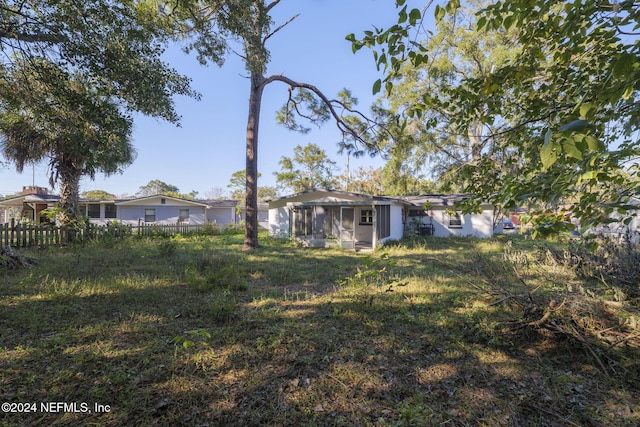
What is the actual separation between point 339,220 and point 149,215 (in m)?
18.7

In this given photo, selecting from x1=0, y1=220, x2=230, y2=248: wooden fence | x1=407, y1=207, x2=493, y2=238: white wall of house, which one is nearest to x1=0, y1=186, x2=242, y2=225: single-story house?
x1=0, y1=220, x2=230, y2=248: wooden fence

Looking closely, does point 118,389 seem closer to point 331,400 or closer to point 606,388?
point 331,400

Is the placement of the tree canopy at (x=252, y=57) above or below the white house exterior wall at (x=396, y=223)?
above

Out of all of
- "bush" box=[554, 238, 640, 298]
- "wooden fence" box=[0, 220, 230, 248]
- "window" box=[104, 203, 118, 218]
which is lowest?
"bush" box=[554, 238, 640, 298]

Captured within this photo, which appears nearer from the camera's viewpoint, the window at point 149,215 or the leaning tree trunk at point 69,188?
the leaning tree trunk at point 69,188

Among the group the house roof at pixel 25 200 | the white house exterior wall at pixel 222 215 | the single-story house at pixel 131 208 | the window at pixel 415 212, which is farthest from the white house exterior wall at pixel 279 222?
the house roof at pixel 25 200

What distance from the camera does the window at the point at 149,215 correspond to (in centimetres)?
2544

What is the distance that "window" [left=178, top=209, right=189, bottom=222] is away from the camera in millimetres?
26297

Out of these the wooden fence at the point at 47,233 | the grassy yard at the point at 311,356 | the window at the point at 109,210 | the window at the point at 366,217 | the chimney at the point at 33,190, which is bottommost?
the grassy yard at the point at 311,356

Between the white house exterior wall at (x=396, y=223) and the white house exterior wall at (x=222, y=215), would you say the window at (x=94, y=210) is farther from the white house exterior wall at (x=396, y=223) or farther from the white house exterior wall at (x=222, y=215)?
the white house exterior wall at (x=396, y=223)

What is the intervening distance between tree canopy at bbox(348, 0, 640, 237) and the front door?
1132 cm

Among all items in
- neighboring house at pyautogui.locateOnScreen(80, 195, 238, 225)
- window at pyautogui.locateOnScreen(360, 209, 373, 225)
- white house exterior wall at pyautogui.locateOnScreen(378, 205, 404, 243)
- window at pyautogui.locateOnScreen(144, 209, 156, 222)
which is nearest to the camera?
window at pyautogui.locateOnScreen(360, 209, 373, 225)

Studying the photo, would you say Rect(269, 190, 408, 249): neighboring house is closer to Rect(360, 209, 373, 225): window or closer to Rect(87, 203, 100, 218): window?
Rect(360, 209, 373, 225): window

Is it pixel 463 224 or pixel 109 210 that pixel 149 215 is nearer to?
pixel 109 210
